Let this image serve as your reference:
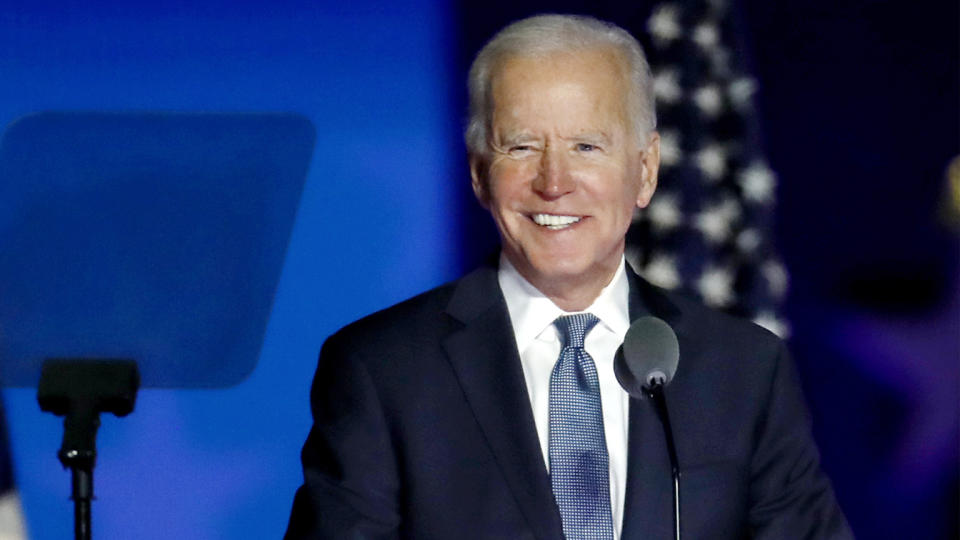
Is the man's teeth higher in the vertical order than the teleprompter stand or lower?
higher

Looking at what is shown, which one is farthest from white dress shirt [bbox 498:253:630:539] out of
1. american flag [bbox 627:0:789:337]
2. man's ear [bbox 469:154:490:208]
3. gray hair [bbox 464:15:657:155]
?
american flag [bbox 627:0:789:337]

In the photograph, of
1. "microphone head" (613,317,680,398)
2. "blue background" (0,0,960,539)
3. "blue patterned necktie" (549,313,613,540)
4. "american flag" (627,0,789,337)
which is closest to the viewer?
"microphone head" (613,317,680,398)

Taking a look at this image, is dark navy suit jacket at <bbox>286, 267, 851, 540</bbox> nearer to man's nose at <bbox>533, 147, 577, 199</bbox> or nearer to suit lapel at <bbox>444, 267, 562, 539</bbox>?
suit lapel at <bbox>444, 267, 562, 539</bbox>

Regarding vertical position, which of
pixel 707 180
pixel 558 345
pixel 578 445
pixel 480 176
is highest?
pixel 480 176

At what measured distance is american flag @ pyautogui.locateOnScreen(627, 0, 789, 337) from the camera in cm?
331

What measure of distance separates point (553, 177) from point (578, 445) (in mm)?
420

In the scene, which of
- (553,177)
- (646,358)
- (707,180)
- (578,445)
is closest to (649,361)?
(646,358)

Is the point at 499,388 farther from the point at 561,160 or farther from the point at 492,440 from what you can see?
the point at 561,160

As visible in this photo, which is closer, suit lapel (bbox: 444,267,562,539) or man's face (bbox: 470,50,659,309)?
suit lapel (bbox: 444,267,562,539)

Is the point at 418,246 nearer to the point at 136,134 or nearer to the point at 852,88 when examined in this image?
the point at 136,134

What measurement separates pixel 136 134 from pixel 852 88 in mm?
1765

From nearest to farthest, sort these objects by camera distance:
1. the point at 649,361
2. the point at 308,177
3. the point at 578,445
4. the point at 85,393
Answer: the point at 649,361
the point at 85,393
the point at 578,445
the point at 308,177

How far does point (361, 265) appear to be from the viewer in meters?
2.97

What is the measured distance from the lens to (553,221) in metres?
2.14
